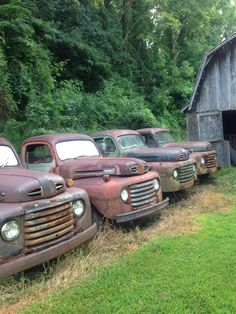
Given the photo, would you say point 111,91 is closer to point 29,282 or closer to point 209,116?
point 209,116

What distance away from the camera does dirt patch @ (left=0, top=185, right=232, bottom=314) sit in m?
4.66

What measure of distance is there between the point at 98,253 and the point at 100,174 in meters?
1.60

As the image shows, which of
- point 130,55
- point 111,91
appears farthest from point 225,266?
point 130,55

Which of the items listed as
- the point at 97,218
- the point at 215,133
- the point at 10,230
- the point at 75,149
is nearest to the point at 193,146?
the point at 215,133

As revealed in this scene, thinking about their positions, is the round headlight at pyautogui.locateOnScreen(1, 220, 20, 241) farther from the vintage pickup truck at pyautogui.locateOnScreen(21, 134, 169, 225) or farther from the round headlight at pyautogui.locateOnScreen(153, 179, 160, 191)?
the round headlight at pyautogui.locateOnScreen(153, 179, 160, 191)

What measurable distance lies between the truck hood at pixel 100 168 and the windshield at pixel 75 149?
38 cm

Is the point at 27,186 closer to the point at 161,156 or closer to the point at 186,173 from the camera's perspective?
the point at 161,156

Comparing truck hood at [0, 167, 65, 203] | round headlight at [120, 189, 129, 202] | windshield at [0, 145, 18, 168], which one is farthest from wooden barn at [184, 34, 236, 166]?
truck hood at [0, 167, 65, 203]

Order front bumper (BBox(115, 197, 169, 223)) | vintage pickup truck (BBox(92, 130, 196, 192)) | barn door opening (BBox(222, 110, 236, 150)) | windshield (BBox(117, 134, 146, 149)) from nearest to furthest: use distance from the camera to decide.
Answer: front bumper (BBox(115, 197, 169, 223)) < vintage pickup truck (BBox(92, 130, 196, 192)) < windshield (BBox(117, 134, 146, 149)) < barn door opening (BBox(222, 110, 236, 150))

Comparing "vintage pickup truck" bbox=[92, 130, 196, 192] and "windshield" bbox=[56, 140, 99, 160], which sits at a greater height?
"windshield" bbox=[56, 140, 99, 160]

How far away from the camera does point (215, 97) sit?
49.0 ft

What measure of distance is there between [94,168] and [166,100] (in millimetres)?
18274

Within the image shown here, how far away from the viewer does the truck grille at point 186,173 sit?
9422 millimetres

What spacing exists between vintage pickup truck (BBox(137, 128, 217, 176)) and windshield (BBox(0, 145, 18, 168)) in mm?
5887
